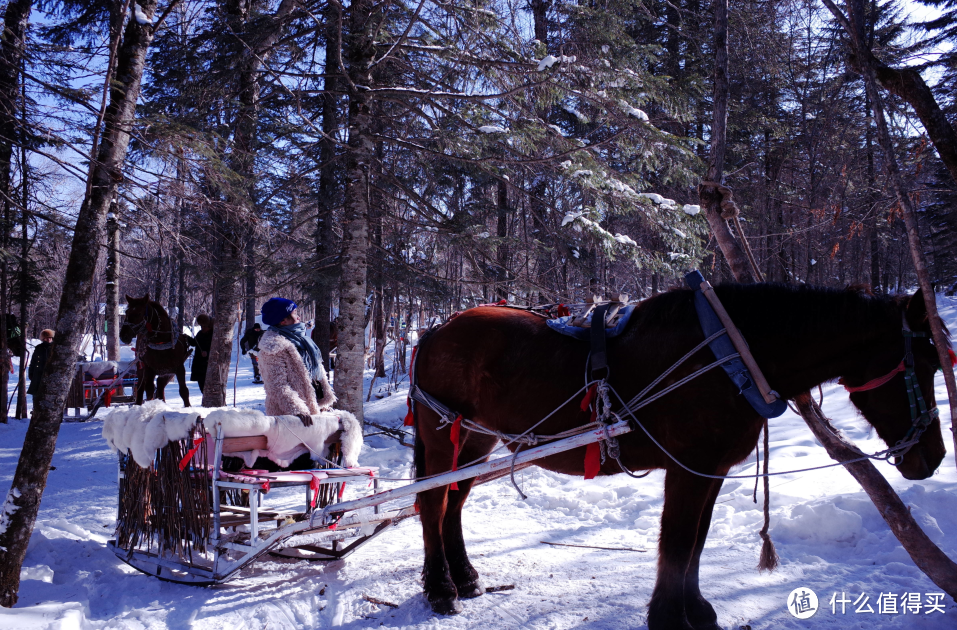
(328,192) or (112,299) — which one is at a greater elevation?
(328,192)

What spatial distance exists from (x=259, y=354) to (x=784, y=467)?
502 centimetres

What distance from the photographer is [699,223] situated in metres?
7.74

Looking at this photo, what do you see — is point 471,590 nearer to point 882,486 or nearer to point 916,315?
point 882,486

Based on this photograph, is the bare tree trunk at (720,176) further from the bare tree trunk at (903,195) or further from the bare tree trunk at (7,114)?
the bare tree trunk at (7,114)

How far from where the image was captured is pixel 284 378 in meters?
4.62

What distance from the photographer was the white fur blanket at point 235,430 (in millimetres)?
4004

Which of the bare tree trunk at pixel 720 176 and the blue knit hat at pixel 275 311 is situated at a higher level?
the bare tree trunk at pixel 720 176

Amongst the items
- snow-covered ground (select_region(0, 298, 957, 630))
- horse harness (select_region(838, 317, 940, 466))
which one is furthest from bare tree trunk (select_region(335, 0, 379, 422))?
horse harness (select_region(838, 317, 940, 466))

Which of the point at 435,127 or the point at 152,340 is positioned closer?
the point at 435,127

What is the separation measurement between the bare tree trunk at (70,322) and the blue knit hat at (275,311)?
1.25 metres

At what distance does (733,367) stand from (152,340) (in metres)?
11.5

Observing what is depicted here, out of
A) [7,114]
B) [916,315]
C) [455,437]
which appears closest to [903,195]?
[916,315]

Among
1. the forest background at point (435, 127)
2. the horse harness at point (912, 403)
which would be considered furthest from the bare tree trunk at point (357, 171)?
the horse harness at point (912, 403)

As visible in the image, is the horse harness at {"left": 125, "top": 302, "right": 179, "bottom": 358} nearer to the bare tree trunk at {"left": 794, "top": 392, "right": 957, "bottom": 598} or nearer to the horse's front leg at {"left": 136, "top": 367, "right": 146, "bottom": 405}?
the horse's front leg at {"left": 136, "top": 367, "right": 146, "bottom": 405}
